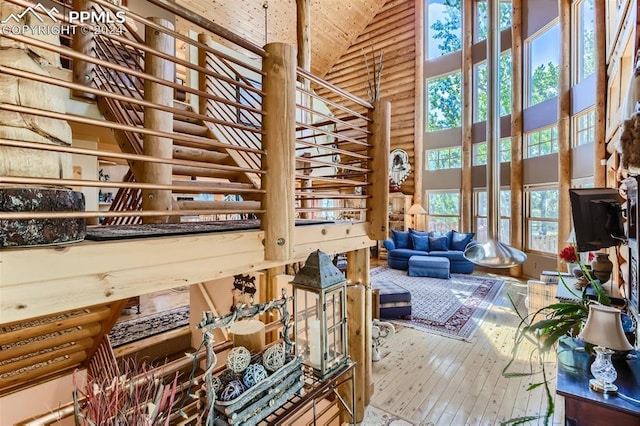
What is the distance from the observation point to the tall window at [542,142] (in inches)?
248

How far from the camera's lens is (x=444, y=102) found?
8633mm

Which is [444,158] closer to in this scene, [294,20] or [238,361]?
[294,20]

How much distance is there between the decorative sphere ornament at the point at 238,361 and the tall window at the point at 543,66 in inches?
294

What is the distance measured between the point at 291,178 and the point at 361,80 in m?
9.01

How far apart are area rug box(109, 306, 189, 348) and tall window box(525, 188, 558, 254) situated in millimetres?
7086

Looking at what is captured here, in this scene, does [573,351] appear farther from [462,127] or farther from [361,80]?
[361,80]

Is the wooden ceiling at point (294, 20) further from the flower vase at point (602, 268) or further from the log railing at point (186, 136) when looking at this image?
the flower vase at point (602, 268)

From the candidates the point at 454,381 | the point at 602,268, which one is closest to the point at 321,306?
the point at 454,381

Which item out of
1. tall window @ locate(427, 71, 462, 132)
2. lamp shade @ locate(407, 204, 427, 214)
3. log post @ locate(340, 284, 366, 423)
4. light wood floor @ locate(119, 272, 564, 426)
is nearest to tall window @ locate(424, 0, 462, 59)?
tall window @ locate(427, 71, 462, 132)

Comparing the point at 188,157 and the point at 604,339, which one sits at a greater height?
the point at 188,157

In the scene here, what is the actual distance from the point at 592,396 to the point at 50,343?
336 cm

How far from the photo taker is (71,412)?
1.45 m

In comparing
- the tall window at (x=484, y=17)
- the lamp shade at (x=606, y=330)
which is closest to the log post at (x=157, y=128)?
the lamp shade at (x=606, y=330)

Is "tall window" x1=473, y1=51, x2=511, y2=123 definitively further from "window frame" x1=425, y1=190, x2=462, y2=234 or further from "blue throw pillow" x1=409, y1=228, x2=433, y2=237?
"blue throw pillow" x1=409, y1=228, x2=433, y2=237
